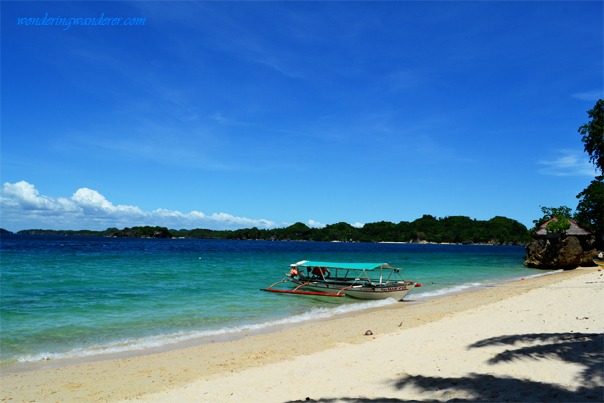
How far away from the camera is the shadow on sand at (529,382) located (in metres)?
5.73

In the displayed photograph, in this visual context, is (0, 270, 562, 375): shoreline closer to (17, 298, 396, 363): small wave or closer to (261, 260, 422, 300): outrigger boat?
(17, 298, 396, 363): small wave

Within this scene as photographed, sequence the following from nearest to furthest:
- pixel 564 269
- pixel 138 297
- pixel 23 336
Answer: pixel 23 336 → pixel 138 297 → pixel 564 269

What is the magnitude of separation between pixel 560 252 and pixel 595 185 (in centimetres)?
1251

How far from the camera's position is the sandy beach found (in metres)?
6.52

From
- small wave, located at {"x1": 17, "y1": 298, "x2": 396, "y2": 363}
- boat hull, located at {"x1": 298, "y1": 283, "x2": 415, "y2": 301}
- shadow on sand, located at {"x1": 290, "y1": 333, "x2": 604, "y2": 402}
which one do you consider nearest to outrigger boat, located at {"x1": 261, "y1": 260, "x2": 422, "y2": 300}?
boat hull, located at {"x1": 298, "y1": 283, "x2": 415, "y2": 301}

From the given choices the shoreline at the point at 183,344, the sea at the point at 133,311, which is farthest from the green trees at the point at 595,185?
the shoreline at the point at 183,344

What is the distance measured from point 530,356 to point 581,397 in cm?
222

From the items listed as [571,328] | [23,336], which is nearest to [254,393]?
[571,328]

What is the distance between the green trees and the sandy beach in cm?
3739

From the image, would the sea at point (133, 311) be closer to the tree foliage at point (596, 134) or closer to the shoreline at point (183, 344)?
the shoreline at point (183, 344)

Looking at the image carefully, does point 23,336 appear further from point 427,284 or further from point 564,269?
point 564,269

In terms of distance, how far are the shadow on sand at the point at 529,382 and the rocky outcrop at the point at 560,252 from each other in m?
34.5

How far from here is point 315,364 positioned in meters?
9.05

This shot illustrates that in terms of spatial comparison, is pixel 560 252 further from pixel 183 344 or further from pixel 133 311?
pixel 183 344
